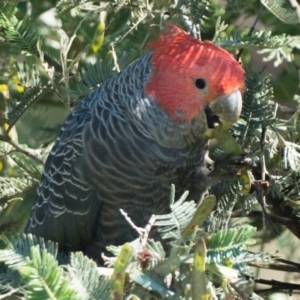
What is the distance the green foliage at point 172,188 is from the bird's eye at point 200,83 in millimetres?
111

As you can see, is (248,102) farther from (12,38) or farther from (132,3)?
(12,38)

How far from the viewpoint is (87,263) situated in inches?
37.4

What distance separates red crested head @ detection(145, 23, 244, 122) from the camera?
1603mm

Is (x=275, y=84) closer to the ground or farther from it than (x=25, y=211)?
farther from it

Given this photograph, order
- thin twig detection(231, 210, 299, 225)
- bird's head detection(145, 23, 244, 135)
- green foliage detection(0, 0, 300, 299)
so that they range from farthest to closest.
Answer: thin twig detection(231, 210, 299, 225) → bird's head detection(145, 23, 244, 135) → green foliage detection(0, 0, 300, 299)

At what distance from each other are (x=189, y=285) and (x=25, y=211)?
1263 mm

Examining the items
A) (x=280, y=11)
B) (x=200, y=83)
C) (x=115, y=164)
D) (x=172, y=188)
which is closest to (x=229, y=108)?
(x=200, y=83)

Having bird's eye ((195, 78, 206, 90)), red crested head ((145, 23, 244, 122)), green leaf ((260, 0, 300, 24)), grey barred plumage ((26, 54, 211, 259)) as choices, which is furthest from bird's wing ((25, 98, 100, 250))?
green leaf ((260, 0, 300, 24))

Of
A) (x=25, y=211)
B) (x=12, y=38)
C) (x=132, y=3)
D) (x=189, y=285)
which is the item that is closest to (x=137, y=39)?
(x=132, y=3)

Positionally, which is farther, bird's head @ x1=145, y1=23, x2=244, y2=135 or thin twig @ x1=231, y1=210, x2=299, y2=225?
thin twig @ x1=231, y1=210, x2=299, y2=225

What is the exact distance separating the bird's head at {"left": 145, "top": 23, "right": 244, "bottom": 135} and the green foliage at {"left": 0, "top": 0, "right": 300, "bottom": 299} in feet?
0.14

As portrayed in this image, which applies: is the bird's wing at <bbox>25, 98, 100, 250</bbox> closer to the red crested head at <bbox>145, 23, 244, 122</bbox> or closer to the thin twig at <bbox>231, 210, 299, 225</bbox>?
the red crested head at <bbox>145, 23, 244, 122</bbox>

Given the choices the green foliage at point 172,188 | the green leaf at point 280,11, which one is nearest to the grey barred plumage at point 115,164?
the green foliage at point 172,188

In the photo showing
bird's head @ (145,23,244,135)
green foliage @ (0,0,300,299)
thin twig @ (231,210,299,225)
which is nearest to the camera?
green foliage @ (0,0,300,299)
